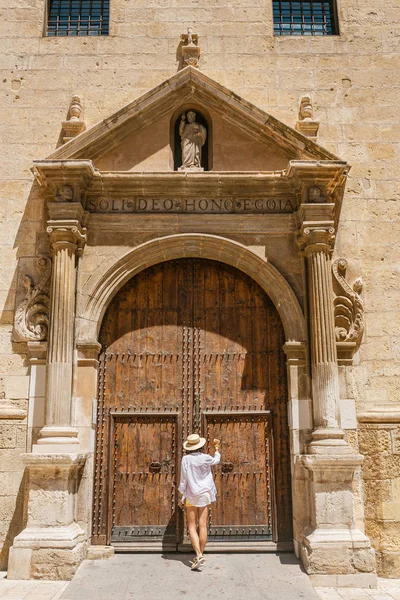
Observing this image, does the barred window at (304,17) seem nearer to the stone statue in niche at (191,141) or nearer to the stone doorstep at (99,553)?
the stone statue in niche at (191,141)

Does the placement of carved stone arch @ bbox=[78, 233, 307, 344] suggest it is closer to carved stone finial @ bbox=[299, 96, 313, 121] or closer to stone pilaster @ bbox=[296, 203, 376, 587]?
stone pilaster @ bbox=[296, 203, 376, 587]

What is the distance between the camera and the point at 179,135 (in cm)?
767

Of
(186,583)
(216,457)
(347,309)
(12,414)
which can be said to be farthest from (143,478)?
(347,309)

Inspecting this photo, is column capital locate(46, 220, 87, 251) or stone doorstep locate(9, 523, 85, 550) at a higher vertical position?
column capital locate(46, 220, 87, 251)

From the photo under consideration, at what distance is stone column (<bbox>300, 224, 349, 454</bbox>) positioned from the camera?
21.0 ft

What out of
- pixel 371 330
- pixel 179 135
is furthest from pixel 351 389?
pixel 179 135

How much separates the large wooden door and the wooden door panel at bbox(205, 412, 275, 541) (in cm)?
1

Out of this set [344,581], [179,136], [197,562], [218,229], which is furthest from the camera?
[179,136]

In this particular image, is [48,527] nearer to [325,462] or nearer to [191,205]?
[325,462]

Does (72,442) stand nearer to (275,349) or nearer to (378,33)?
(275,349)

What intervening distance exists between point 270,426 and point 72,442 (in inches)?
90.6

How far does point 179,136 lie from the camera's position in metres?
7.69

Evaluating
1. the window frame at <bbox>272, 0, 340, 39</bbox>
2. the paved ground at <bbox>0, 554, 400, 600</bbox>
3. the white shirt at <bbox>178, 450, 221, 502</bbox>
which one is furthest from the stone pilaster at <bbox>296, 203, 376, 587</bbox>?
the window frame at <bbox>272, 0, 340, 39</bbox>

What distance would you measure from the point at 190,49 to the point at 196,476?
5443 mm
